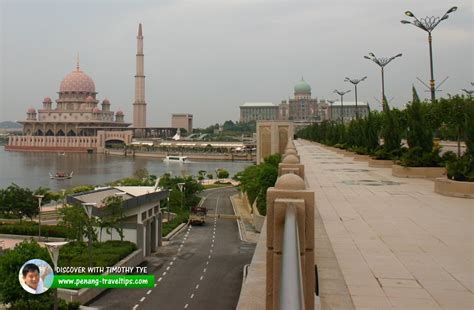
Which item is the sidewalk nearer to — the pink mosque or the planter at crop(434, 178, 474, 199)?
the planter at crop(434, 178, 474, 199)

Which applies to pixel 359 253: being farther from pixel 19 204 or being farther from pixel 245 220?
pixel 19 204

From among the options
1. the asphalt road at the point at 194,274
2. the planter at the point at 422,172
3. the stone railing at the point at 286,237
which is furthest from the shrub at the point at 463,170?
the stone railing at the point at 286,237

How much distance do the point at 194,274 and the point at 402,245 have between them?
9468mm

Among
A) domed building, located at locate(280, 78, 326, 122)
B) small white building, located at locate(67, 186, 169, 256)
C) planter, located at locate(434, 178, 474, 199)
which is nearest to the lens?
planter, located at locate(434, 178, 474, 199)

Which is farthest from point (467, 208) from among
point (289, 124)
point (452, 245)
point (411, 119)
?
point (289, 124)

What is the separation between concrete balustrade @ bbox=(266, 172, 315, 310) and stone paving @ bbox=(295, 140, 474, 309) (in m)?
0.63

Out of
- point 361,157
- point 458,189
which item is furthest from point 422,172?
point 361,157

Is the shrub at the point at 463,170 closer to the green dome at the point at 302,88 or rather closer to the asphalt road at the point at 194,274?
the asphalt road at the point at 194,274

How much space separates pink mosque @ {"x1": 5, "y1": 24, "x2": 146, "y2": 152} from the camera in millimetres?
92250

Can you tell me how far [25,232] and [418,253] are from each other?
1810 cm

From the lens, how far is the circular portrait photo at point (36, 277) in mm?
7400

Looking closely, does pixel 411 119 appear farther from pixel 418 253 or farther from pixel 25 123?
pixel 25 123

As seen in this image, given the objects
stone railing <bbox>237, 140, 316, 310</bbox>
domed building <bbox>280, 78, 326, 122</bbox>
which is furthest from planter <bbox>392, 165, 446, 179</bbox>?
domed building <bbox>280, 78, 326, 122</bbox>

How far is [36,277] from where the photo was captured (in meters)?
7.41
